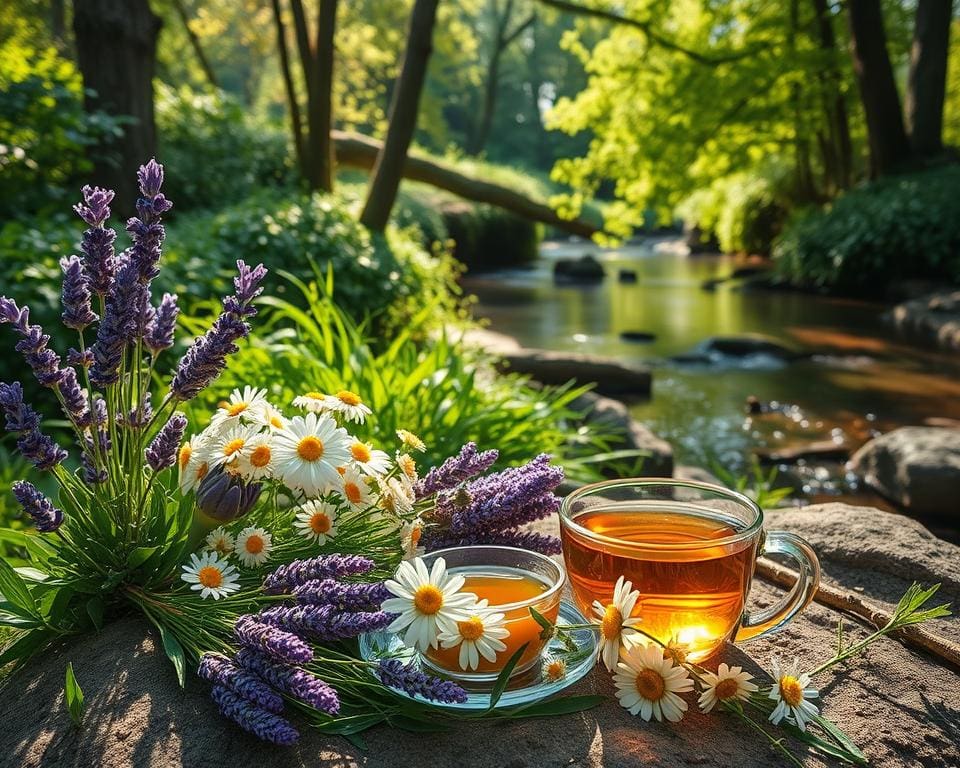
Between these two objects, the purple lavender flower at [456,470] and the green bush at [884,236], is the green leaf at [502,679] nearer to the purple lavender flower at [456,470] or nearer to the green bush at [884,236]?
the purple lavender flower at [456,470]

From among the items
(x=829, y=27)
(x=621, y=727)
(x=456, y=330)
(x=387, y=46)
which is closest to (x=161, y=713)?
(x=621, y=727)

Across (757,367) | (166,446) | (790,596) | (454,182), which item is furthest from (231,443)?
(454,182)

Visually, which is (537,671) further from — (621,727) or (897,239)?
(897,239)

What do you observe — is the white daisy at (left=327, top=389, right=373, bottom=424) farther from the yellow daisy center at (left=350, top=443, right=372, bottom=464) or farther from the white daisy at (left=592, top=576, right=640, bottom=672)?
the white daisy at (left=592, top=576, right=640, bottom=672)

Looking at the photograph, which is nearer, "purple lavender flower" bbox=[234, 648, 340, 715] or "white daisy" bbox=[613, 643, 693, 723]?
"purple lavender flower" bbox=[234, 648, 340, 715]

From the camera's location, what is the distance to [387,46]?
97.9 ft

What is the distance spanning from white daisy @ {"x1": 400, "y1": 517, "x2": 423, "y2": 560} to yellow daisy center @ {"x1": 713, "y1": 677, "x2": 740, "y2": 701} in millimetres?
539

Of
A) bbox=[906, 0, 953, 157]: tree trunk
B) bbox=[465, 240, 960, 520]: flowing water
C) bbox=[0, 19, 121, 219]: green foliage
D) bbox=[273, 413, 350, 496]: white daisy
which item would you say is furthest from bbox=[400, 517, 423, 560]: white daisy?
bbox=[906, 0, 953, 157]: tree trunk

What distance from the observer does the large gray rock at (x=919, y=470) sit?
507 cm

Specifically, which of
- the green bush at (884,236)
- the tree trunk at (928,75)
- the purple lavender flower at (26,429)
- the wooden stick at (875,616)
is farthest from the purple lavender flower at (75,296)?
the tree trunk at (928,75)

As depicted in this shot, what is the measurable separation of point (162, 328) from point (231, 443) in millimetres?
233

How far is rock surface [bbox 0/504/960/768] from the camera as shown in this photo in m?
1.16

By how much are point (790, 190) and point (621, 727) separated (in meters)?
22.1

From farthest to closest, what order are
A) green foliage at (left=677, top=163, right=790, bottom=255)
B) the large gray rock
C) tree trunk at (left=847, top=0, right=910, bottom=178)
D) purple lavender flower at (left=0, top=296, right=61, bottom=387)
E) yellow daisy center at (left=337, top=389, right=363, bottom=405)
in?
green foliage at (left=677, top=163, right=790, bottom=255), tree trunk at (left=847, top=0, right=910, bottom=178), the large gray rock, yellow daisy center at (left=337, top=389, right=363, bottom=405), purple lavender flower at (left=0, top=296, right=61, bottom=387)
